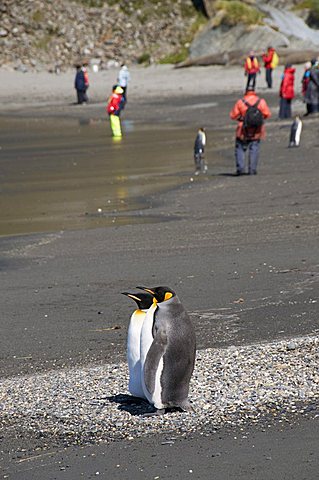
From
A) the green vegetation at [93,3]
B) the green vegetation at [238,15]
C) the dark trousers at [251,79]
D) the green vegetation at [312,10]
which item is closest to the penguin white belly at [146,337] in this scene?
the dark trousers at [251,79]

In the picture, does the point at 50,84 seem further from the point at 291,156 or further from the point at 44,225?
the point at 44,225

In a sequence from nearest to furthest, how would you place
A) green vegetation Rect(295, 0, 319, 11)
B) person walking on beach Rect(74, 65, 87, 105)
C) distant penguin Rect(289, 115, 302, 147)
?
1. distant penguin Rect(289, 115, 302, 147)
2. person walking on beach Rect(74, 65, 87, 105)
3. green vegetation Rect(295, 0, 319, 11)

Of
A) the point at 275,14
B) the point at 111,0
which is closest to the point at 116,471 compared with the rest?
the point at 275,14

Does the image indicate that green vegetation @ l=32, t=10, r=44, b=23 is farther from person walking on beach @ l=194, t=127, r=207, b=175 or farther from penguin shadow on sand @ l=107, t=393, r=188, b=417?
penguin shadow on sand @ l=107, t=393, r=188, b=417

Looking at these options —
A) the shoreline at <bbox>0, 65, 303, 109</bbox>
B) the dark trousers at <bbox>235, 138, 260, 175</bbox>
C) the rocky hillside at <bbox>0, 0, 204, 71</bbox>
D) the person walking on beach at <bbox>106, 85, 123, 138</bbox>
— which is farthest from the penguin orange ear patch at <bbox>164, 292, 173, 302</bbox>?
the rocky hillside at <bbox>0, 0, 204, 71</bbox>

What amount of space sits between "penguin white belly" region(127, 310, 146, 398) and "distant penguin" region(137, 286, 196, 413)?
160 mm

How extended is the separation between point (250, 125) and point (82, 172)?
371 cm

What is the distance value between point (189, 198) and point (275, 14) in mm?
31136

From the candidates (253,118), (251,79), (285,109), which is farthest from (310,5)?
(253,118)

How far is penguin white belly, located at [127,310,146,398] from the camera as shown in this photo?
267 inches

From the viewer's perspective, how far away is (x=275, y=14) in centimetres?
4588

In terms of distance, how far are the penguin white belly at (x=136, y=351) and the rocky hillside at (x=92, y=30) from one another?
130ft

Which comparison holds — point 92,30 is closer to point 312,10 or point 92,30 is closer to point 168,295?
point 312,10

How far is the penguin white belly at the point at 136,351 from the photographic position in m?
6.77
